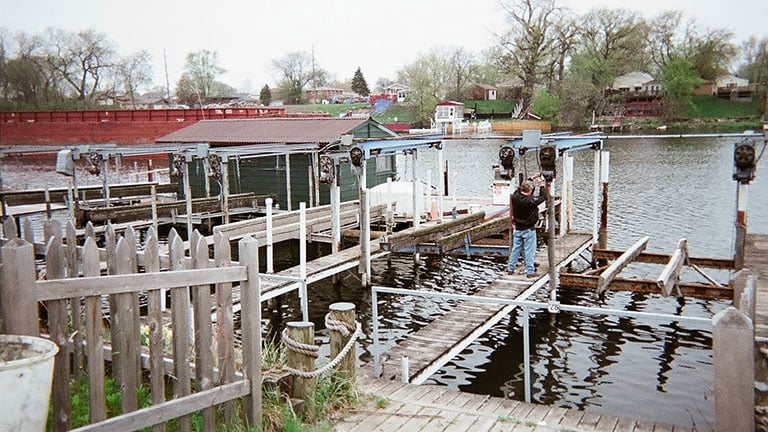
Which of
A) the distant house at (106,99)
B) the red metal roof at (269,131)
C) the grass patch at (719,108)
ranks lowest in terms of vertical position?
the red metal roof at (269,131)

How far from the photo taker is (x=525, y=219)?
12.5m

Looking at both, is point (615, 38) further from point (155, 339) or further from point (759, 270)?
point (155, 339)

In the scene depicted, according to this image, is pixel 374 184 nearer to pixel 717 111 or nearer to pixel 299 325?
pixel 299 325

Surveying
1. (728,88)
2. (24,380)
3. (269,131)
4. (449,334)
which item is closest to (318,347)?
(24,380)

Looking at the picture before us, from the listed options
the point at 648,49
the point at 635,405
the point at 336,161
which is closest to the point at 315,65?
the point at 648,49

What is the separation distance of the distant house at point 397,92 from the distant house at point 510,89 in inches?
576

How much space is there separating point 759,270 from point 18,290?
960 centimetres

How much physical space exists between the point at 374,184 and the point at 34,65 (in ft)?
64.6

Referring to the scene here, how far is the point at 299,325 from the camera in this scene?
5.84 metres

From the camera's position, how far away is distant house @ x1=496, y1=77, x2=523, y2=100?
308 ft

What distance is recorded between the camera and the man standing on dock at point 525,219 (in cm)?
1230

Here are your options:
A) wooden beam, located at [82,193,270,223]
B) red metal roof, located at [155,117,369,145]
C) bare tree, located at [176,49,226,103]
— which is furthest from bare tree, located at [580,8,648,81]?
wooden beam, located at [82,193,270,223]

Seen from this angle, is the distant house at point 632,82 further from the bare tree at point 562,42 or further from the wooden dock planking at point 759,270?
the wooden dock planking at point 759,270

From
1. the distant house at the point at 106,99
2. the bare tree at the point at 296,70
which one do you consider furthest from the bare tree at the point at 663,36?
the distant house at the point at 106,99
